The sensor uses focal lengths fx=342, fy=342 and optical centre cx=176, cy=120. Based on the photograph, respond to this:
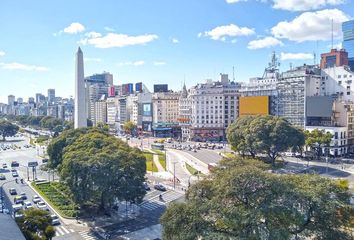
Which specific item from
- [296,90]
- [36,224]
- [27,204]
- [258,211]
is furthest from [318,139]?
[36,224]

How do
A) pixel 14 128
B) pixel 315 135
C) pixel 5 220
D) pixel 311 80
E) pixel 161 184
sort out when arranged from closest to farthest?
pixel 5 220
pixel 161 184
pixel 315 135
pixel 311 80
pixel 14 128

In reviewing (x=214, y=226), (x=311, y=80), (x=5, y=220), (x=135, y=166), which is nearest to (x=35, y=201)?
(x=135, y=166)

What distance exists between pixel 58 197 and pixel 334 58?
110 meters

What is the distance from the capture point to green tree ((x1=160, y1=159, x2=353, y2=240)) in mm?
25438

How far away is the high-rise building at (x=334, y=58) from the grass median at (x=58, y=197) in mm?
99113

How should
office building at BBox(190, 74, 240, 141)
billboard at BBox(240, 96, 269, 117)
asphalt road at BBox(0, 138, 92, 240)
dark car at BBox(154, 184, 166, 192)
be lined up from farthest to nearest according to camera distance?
office building at BBox(190, 74, 240, 141), billboard at BBox(240, 96, 269, 117), dark car at BBox(154, 184, 166, 192), asphalt road at BBox(0, 138, 92, 240)

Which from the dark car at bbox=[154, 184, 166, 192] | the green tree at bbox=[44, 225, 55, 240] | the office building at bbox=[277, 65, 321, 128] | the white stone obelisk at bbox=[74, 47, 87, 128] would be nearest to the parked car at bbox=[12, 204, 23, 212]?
the green tree at bbox=[44, 225, 55, 240]

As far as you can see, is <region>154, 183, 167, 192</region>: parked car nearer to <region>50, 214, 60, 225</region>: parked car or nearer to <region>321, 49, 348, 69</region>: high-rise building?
<region>50, 214, 60, 225</region>: parked car

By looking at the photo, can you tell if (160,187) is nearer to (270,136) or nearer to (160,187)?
(160,187)

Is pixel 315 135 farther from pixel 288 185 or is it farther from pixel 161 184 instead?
pixel 288 185

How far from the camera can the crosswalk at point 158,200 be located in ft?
174

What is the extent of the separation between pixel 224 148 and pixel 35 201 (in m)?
66.2

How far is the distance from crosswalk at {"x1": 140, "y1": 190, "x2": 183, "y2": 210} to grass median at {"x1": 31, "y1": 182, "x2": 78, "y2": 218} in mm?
10731

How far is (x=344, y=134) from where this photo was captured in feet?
296
